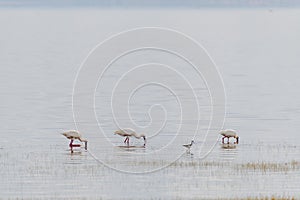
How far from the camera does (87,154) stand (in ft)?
121

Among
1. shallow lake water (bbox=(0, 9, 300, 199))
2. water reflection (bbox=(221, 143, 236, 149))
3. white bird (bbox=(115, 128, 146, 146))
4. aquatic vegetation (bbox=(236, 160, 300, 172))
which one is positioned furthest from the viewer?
white bird (bbox=(115, 128, 146, 146))

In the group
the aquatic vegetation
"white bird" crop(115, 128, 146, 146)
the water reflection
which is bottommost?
the aquatic vegetation

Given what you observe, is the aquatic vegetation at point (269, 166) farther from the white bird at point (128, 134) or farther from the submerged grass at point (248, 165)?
the white bird at point (128, 134)

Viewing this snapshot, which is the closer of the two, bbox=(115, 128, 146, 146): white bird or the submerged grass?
the submerged grass

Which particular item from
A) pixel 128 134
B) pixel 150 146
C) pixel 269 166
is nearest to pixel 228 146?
pixel 150 146

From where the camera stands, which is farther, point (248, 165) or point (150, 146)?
point (150, 146)

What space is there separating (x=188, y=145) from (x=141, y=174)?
624cm

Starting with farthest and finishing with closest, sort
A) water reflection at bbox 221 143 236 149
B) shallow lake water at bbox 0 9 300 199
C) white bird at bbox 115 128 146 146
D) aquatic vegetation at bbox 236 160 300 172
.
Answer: white bird at bbox 115 128 146 146
water reflection at bbox 221 143 236 149
aquatic vegetation at bbox 236 160 300 172
shallow lake water at bbox 0 9 300 199

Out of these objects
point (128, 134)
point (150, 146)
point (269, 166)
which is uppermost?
point (128, 134)

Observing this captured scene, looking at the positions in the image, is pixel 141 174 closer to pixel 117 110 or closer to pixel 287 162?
pixel 287 162

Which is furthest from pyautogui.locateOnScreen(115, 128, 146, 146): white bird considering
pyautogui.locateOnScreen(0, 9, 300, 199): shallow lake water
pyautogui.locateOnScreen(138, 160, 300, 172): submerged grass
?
pyautogui.locateOnScreen(138, 160, 300, 172): submerged grass

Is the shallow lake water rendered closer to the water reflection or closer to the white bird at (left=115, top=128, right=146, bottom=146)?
the water reflection

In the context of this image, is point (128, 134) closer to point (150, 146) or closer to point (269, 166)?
point (150, 146)

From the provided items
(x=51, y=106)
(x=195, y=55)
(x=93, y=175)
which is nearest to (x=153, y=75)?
(x=51, y=106)
